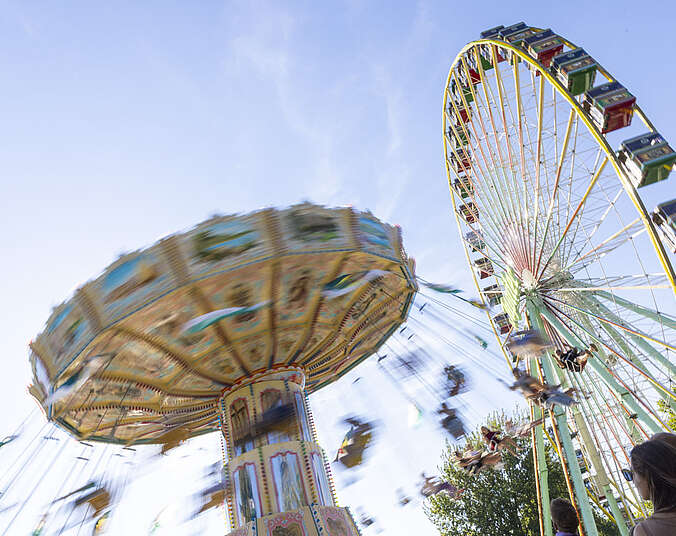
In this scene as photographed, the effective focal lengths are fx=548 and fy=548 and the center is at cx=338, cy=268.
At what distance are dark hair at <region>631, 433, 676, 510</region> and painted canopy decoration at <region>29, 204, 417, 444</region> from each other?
5754 mm

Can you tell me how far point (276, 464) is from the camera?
9.09 metres

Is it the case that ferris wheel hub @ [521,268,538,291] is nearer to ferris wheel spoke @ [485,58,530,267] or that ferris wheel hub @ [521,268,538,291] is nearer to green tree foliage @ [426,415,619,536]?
ferris wheel spoke @ [485,58,530,267]

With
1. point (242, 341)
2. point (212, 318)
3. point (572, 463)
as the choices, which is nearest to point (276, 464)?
point (242, 341)

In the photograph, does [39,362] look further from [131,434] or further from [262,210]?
[131,434]

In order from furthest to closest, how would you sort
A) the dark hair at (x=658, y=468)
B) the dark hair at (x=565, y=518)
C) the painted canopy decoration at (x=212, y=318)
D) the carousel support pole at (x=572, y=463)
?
the carousel support pole at (x=572, y=463) < the painted canopy decoration at (x=212, y=318) < the dark hair at (x=565, y=518) < the dark hair at (x=658, y=468)

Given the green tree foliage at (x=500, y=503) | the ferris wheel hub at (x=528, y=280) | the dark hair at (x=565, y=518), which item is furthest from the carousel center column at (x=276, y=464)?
the green tree foliage at (x=500, y=503)

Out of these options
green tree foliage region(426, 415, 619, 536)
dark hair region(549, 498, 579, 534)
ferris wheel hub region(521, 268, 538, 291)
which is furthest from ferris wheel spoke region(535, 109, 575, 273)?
green tree foliage region(426, 415, 619, 536)

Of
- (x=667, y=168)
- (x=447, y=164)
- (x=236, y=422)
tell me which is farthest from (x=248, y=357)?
(x=447, y=164)

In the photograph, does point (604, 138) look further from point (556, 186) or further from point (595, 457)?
point (595, 457)

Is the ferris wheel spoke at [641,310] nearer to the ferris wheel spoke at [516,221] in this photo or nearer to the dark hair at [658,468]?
the ferris wheel spoke at [516,221]

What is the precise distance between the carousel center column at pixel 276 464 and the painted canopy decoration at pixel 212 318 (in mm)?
467

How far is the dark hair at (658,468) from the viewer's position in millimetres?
1738

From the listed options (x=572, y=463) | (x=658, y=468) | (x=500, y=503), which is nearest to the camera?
(x=658, y=468)

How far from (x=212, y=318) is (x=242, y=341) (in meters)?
1.80
